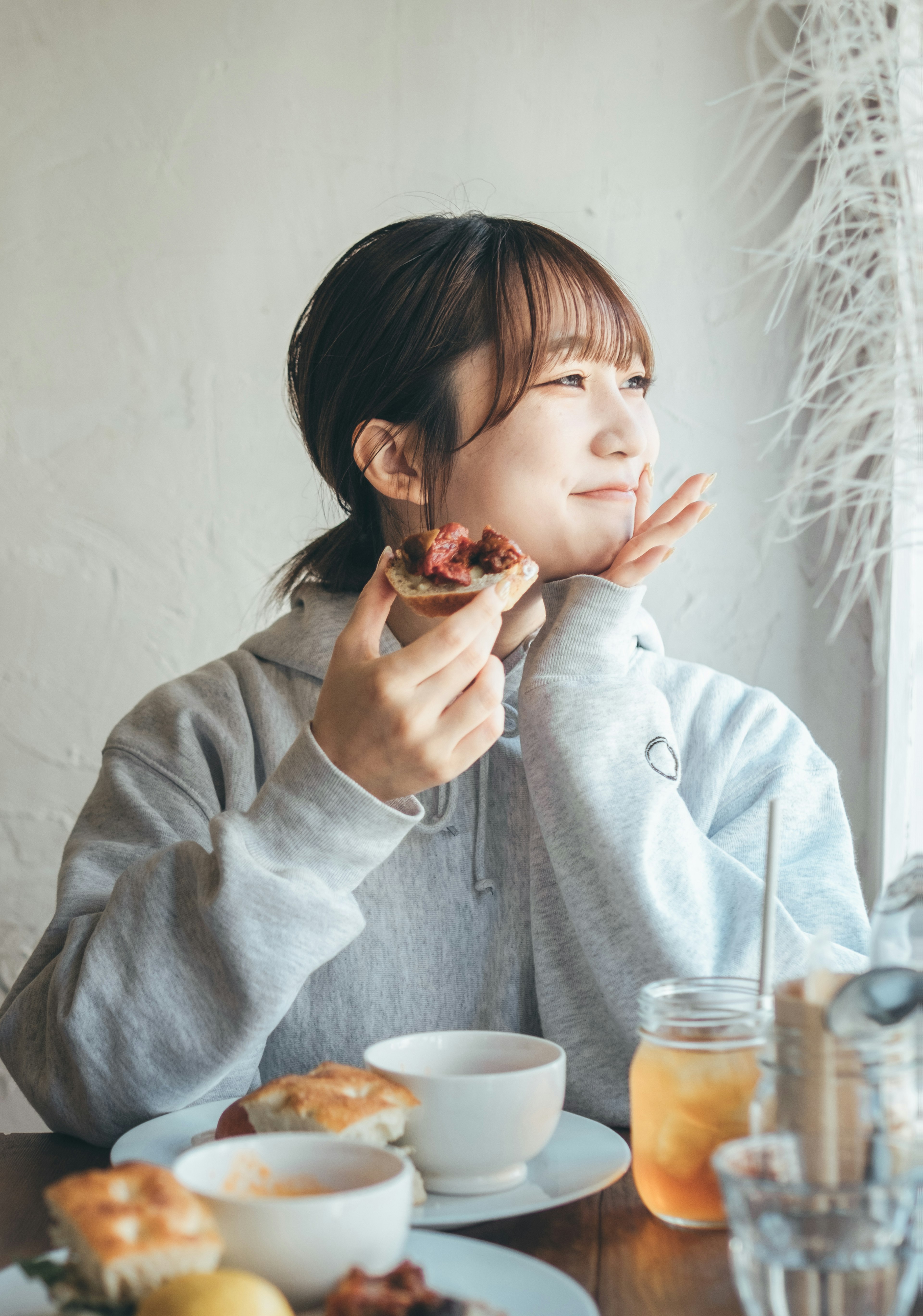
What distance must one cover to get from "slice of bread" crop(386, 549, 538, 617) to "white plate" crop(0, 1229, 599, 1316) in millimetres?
615

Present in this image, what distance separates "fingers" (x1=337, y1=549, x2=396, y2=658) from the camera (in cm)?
105

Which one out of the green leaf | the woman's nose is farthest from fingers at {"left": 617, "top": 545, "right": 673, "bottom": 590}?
the green leaf

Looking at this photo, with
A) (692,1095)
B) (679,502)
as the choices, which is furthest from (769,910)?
(679,502)

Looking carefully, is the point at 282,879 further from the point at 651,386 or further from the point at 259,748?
the point at 651,386

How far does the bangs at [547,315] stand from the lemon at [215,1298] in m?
0.97

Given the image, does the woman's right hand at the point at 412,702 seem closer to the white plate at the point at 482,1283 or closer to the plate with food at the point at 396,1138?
the plate with food at the point at 396,1138

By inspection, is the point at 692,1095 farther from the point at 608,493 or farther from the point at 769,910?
the point at 608,493

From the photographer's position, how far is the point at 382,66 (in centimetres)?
195

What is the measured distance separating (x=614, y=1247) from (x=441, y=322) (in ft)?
3.27

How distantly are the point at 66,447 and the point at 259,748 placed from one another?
2.95 feet

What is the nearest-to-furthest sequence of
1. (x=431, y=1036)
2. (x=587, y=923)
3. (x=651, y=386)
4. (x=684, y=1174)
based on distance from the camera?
(x=684, y=1174) < (x=431, y=1036) < (x=587, y=923) < (x=651, y=386)

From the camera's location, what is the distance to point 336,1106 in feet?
2.27

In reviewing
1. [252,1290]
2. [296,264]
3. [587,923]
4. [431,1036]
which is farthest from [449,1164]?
[296,264]

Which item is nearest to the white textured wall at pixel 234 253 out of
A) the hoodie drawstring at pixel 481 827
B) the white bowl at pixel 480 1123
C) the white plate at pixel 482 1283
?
the hoodie drawstring at pixel 481 827
